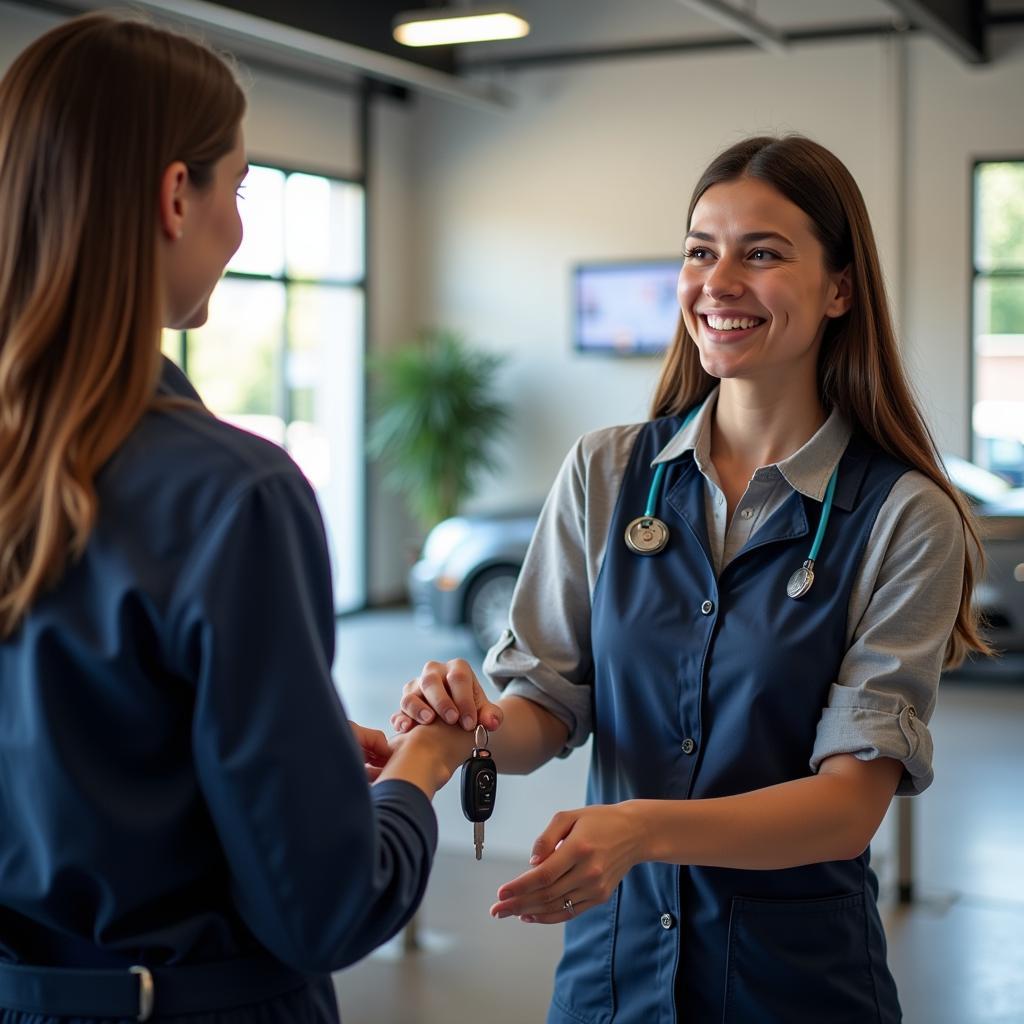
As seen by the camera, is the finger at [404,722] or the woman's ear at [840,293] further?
the woman's ear at [840,293]

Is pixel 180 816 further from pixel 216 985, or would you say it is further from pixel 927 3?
pixel 927 3

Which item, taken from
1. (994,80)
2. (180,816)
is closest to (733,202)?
(180,816)

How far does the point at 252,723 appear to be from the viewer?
38.5 inches

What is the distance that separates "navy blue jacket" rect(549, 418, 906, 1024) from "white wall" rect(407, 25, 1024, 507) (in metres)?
7.23

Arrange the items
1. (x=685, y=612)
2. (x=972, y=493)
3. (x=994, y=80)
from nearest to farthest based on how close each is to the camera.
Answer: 1. (x=685, y=612)
2. (x=972, y=493)
3. (x=994, y=80)

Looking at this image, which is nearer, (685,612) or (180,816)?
(180,816)

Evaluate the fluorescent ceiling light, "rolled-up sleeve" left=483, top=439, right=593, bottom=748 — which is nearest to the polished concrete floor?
"rolled-up sleeve" left=483, top=439, right=593, bottom=748

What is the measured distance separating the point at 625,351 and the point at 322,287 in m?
2.09

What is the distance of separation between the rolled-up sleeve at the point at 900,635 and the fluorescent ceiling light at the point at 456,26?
586 centimetres

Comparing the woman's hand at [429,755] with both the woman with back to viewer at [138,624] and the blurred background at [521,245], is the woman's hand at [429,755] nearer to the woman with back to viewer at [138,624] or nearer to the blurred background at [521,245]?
the woman with back to viewer at [138,624]

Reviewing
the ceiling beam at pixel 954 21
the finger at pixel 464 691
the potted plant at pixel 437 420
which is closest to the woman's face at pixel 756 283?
the finger at pixel 464 691

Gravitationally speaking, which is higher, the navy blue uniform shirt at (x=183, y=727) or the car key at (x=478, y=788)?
the navy blue uniform shirt at (x=183, y=727)

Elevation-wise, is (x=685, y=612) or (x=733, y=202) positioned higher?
(x=733, y=202)

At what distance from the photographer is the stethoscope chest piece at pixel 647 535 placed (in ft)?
5.62
